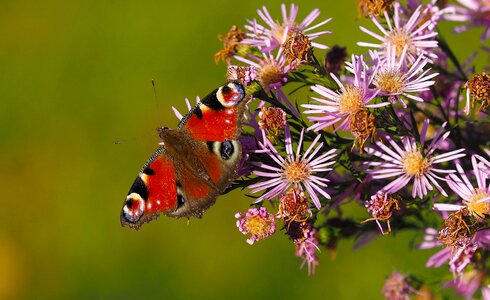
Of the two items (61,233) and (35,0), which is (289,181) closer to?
(61,233)

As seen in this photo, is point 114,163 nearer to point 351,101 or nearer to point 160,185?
point 160,185

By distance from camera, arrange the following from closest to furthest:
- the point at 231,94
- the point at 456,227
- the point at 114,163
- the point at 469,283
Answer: the point at 456,227, the point at 231,94, the point at 469,283, the point at 114,163

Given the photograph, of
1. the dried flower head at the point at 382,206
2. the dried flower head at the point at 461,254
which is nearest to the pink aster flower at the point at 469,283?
the dried flower head at the point at 461,254

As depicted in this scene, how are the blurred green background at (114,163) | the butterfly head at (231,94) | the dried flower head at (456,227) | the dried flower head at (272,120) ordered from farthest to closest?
the blurred green background at (114,163) → the butterfly head at (231,94) → the dried flower head at (272,120) → the dried flower head at (456,227)

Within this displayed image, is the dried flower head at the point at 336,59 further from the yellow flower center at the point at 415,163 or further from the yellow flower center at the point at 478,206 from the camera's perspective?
the yellow flower center at the point at 478,206

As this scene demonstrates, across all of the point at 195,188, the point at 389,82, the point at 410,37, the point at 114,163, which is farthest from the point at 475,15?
the point at 114,163

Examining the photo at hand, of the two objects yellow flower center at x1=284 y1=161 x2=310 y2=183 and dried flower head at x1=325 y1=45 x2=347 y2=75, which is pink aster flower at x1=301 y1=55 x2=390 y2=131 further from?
dried flower head at x1=325 y1=45 x2=347 y2=75

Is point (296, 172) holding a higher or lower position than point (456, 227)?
higher

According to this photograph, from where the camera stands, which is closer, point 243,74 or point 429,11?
point 243,74
